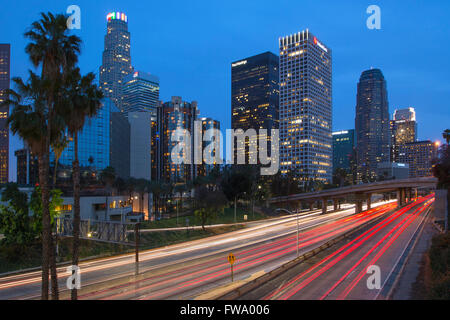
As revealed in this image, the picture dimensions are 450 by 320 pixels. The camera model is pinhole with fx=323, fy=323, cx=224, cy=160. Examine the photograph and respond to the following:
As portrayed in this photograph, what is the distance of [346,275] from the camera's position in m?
26.5

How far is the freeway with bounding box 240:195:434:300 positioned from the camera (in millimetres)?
21609

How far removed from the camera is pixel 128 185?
348ft

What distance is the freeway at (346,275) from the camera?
2161 cm

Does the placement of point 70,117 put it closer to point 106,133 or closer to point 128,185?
point 128,185

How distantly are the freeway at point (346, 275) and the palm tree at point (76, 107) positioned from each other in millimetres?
11692

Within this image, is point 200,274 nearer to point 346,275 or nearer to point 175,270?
point 175,270

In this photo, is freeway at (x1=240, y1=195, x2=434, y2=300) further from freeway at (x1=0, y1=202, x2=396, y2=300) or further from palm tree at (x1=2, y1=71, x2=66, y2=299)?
palm tree at (x1=2, y1=71, x2=66, y2=299)

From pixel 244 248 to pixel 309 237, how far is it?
44.4ft

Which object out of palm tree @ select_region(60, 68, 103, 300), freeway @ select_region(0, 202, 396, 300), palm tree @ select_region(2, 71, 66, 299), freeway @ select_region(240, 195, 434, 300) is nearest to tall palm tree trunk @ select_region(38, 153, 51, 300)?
palm tree @ select_region(2, 71, 66, 299)

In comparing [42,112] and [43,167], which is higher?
[42,112]

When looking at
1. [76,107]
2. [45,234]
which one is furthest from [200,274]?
[76,107]

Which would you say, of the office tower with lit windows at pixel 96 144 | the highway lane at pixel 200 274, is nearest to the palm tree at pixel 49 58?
the highway lane at pixel 200 274
